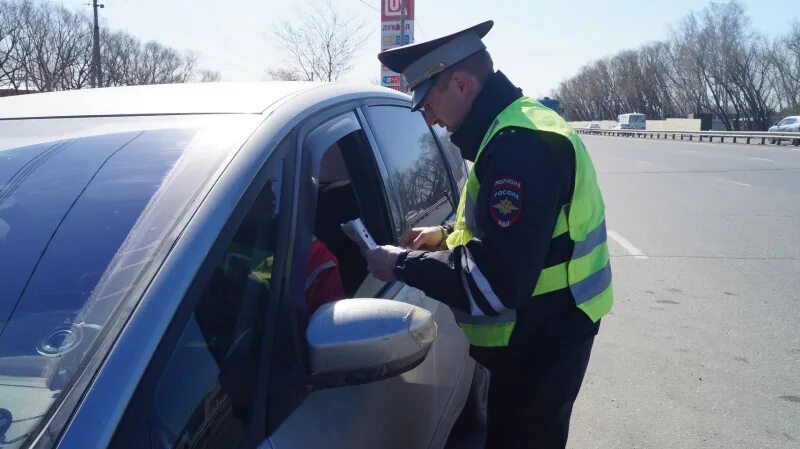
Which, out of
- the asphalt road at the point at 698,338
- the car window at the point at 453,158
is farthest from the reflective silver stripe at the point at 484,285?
the asphalt road at the point at 698,338

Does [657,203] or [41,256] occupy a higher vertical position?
[41,256]

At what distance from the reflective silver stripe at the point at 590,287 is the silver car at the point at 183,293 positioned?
1.85 ft

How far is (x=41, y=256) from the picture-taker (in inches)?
59.9

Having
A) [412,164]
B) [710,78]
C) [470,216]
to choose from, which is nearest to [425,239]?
[470,216]

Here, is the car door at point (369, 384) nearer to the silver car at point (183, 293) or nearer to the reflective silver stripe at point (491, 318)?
the silver car at point (183, 293)

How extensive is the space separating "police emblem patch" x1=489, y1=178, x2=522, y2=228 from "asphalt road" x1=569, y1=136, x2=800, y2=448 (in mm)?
2231

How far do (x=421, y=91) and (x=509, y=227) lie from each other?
0.57 meters

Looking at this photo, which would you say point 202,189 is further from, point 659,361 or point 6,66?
point 6,66

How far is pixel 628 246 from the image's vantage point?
8.41 metres

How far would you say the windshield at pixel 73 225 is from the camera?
Answer: 4.23 feet

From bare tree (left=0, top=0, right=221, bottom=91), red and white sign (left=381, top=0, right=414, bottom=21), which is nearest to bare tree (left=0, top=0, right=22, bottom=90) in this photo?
bare tree (left=0, top=0, right=221, bottom=91)

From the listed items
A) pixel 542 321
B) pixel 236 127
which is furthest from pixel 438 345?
pixel 236 127

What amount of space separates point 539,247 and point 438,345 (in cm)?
81

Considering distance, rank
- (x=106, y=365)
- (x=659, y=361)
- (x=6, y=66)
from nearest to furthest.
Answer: (x=106, y=365) < (x=659, y=361) < (x=6, y=66)
